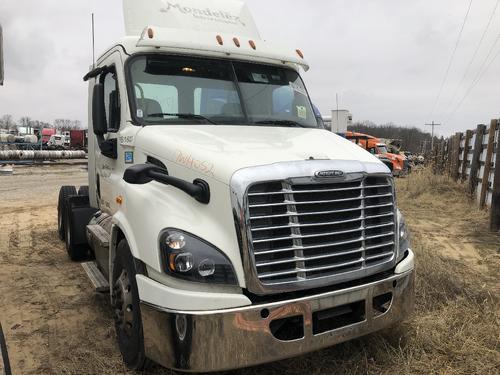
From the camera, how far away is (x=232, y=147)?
3.35m

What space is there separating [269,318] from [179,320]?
54 centimetres

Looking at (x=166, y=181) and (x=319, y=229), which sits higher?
(x=166, y=181)

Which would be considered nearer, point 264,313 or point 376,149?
point 264,313

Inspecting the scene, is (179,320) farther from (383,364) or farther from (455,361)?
(455,361)

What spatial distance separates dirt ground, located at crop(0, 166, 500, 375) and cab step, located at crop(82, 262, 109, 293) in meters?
0.34

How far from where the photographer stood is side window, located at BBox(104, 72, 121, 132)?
14.1 feet

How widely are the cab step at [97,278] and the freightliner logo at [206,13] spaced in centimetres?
287

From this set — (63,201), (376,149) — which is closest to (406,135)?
(376,149)

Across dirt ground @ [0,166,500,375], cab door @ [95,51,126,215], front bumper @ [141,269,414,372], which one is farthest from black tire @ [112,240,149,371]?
cab door @ [95,51,126,215]

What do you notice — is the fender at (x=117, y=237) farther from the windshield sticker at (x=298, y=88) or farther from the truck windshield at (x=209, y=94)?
the windshield sticker at (x=298, y=88)

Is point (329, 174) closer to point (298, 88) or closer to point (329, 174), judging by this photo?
point (329, 174)

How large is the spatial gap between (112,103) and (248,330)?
8.84 feet

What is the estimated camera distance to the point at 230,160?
3.07 metres

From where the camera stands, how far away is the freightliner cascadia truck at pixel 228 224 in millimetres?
2795
